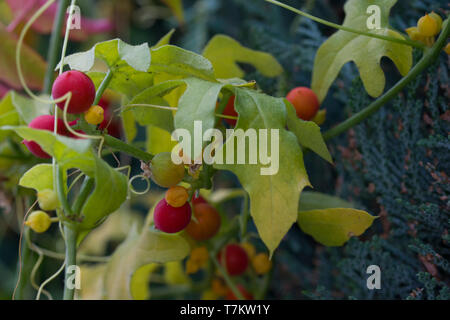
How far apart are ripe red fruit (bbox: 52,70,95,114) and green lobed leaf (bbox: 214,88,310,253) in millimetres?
88

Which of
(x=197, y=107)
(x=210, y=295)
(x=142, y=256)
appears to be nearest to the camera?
(x=197, y=107)

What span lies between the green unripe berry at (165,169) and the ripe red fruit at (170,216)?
0.02m

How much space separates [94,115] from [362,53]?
0.67 feet

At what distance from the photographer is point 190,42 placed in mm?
659

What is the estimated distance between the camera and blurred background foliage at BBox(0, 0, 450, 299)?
0.35 meters

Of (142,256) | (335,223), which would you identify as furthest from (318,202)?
(142,256)

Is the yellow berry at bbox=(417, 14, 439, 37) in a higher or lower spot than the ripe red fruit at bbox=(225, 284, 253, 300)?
higher

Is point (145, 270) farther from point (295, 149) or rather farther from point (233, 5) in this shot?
point (233, 5)

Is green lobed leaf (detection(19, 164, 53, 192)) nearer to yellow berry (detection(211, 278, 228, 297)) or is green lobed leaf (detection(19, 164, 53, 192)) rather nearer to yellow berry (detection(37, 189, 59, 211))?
yellow berry (detection(37, 189, 59, 211))

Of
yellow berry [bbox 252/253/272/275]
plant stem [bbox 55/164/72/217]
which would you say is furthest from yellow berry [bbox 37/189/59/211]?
yellow berry [bbox 252/253/272/275]

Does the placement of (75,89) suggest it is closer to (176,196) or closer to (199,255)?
(176,196)

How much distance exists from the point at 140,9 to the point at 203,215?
1.60ft

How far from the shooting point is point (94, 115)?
0.94 feet
